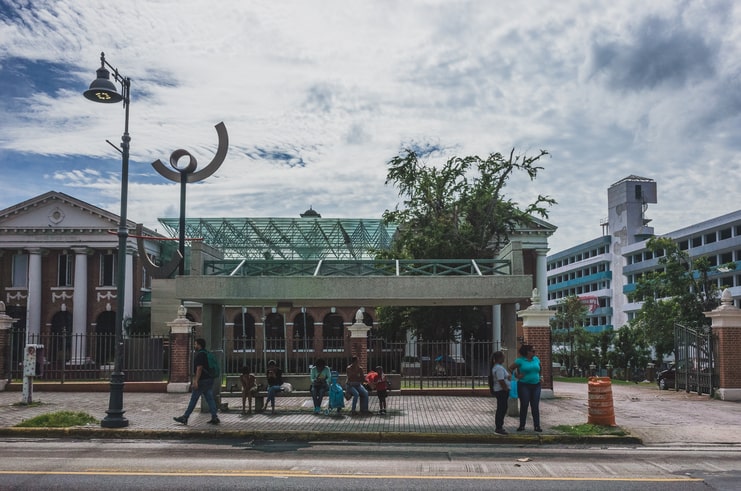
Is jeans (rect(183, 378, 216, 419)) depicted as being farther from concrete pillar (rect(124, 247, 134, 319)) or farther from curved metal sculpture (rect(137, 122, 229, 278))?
concrete pillar (rect(124, 247, 134, 319))

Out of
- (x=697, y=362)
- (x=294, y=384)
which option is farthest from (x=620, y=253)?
(x=294, y=384)

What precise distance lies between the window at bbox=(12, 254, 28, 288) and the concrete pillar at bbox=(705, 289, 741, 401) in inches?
1828

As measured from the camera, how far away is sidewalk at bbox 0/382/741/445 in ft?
46.1

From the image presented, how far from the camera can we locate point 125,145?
1588cm

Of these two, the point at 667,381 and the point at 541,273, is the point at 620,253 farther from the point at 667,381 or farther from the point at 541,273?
the point at 667,381

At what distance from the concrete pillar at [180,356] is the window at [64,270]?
31.7 m

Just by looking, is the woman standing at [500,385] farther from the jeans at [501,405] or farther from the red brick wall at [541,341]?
the red brick wall at [541,341]

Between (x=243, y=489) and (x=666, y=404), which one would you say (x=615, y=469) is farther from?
(x=666, y=404)

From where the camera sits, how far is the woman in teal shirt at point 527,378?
14070 millimetres

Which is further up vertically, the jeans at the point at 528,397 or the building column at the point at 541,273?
the building column at the point at 541,273

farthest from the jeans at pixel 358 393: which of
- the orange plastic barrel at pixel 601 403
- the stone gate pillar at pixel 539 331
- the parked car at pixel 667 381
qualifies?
the parked car at pixel 667 381

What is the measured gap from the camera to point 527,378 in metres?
14.1

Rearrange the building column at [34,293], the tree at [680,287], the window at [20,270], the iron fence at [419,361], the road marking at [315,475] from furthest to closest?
the window at [20,270] → the building column at [34,293] → the tree at [680,287] → the iron fence at [419,361] → the road marking at [315,475]

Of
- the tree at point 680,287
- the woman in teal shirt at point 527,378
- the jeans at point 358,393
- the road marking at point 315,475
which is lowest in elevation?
the road marking at point 315,475
